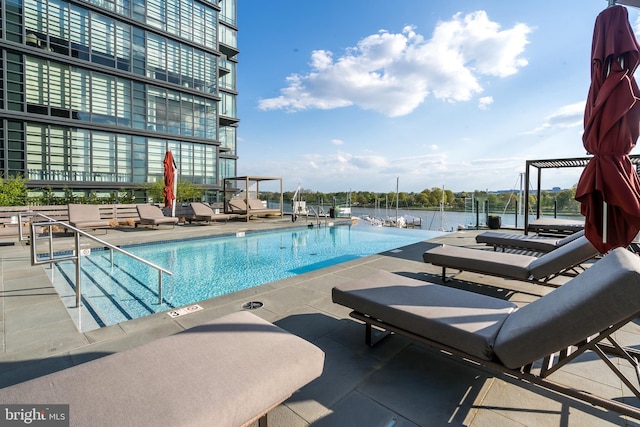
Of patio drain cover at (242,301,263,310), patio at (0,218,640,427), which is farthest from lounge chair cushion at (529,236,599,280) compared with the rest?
patio drain cover at (242,301,263,310)

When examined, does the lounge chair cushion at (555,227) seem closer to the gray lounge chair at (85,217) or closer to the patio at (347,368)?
the patio at (347,368)

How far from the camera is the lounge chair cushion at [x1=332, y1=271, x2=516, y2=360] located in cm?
→ 187

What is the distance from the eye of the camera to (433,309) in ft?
7.16

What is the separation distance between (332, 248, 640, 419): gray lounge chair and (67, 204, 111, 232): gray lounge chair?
29.8 ft

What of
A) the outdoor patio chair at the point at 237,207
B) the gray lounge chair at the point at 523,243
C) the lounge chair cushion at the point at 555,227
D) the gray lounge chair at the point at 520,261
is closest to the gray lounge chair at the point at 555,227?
the lounge chair cushion at the point at 555,227

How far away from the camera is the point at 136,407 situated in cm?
113

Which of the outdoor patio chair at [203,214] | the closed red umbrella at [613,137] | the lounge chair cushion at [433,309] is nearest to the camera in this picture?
the lounge chair cushion at [433,309]

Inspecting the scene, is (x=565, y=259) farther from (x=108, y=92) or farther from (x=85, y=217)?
(x=108, y=92)

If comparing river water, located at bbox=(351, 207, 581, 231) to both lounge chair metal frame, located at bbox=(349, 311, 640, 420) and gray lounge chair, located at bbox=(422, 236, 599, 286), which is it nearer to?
gray lounge chair, located at bbox=(422, 236, 599, 286)

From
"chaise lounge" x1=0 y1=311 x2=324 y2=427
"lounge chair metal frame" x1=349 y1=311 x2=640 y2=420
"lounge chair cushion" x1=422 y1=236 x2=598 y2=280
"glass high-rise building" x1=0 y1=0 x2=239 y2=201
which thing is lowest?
"lounge chair metal frame" x1=349 y1=311 x2=640 y2=420

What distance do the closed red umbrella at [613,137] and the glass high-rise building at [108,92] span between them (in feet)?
59.4

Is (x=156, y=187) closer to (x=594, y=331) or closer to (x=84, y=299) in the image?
(x=84, y=299)

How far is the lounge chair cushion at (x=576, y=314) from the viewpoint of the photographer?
4.61 feet

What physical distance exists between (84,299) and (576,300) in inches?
209
